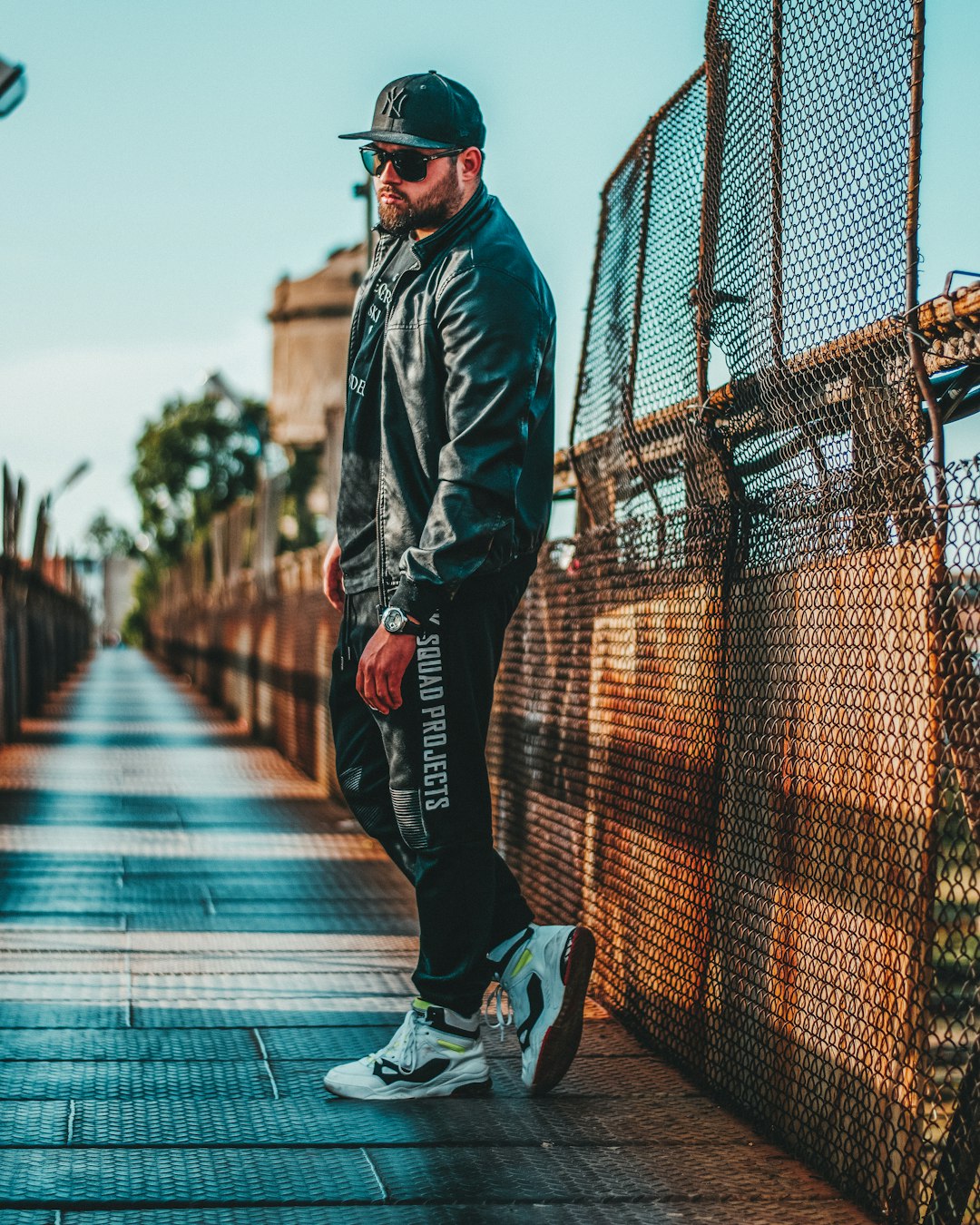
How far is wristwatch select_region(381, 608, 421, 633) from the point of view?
3273 millimetres

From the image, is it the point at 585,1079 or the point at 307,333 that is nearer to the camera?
the point at 585,1079

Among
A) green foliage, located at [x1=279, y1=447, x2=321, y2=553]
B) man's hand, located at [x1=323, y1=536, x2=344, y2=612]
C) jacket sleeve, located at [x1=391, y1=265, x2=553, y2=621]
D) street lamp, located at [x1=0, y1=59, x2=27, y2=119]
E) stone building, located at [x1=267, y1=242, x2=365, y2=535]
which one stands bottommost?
man's hand, located at [x1=323, y1=536, x2=344, y2=612]

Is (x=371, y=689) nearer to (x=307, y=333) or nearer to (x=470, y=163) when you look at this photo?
(x=470, y=163)

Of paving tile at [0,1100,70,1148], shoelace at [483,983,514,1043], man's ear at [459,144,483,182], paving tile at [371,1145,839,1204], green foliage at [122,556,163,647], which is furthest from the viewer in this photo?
green foliage at [122,556,163,647]

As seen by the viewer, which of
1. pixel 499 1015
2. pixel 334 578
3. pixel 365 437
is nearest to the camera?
pixel 365 437

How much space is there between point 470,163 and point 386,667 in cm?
112

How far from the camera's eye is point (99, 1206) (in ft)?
8.72

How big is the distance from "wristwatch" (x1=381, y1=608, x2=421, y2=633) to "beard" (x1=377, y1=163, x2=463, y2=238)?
850 mm

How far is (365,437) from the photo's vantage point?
3617mm

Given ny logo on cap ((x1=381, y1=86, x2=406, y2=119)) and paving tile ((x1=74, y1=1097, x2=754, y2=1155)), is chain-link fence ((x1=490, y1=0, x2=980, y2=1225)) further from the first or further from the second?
ny logo on cap ((x1=381, y1=86, x2=406, y2=119))

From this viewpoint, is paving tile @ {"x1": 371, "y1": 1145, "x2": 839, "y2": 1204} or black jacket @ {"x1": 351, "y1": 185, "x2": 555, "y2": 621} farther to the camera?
black jacket @ {"x1": 351, "y1": 185, "x2": 555, "y2": 621}

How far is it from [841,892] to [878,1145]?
43 centimetres

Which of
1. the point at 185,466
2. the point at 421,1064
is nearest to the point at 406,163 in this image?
the point at 421,1064

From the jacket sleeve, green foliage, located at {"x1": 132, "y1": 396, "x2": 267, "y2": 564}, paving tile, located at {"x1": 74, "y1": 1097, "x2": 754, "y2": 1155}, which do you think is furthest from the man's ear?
green foliage, located at {"x1": 132, "y1": 396, "x2": 267, "y2": 564}
